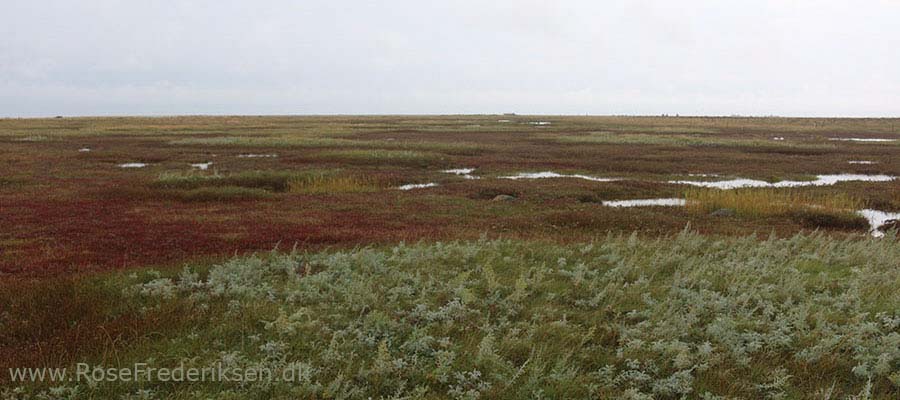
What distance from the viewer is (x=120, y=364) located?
26.3 ft

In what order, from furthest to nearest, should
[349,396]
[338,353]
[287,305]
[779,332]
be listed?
[287,305] → [779,332] → [338,353] → [349,396]

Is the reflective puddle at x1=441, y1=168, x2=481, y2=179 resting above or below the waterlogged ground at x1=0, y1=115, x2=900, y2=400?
above

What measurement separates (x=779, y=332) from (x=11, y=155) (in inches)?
1986

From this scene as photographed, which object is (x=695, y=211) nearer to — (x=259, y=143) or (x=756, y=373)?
(x=756, y=373)

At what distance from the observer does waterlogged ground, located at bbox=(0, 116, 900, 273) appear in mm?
16734

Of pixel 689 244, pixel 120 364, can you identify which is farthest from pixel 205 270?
pixel 689 244

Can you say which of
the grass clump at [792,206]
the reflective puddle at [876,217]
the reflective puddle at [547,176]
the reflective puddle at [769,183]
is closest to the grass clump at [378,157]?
the reflective puddle at [547,176]

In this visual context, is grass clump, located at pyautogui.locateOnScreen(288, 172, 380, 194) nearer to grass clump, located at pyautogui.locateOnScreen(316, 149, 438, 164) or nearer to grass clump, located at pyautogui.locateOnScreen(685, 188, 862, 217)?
grass clump, located at pyautogui.locateOnScreen(316, 149, 438, 164)

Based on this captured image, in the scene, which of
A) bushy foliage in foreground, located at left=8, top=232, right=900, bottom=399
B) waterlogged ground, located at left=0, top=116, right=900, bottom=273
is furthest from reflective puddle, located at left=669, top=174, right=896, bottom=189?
bushy foliage in foreground, located at left=8, top=232, right=900, bottom=399

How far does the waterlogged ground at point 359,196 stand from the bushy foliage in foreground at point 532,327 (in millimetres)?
3980

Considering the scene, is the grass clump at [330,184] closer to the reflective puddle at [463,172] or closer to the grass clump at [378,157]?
the reflective puddle at [463,172]

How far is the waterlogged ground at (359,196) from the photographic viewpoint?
659 inches

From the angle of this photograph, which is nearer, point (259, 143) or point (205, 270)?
point (205, 270)

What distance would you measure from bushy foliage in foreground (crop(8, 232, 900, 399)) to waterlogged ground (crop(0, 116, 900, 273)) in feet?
13.1
